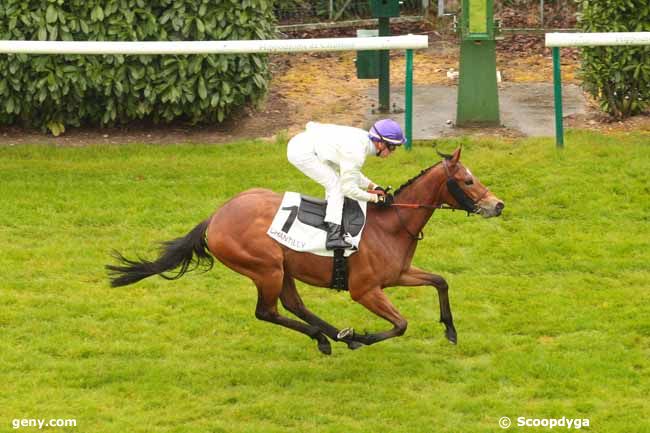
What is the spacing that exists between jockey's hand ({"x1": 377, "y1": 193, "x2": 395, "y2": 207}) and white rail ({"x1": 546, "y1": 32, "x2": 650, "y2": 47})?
420 centimetres

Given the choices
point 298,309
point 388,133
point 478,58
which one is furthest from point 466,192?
point 478,58

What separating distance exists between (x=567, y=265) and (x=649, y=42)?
279 centimetres

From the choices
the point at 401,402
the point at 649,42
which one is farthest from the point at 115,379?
the point at 649,42

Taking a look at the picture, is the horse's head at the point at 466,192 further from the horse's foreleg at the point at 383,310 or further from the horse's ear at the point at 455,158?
the horse's foreleg at the point at 383,310

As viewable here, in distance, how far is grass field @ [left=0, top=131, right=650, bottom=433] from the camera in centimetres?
912

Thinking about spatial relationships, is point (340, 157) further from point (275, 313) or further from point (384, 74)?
point (384, 74)

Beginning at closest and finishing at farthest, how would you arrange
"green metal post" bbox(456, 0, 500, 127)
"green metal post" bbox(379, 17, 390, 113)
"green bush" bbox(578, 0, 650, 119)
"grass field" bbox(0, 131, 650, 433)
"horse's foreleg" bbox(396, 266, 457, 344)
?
"grass field" bbox(0, 131, 650, 433)
"horse's foreleg" bbox(396, 266, 457, 344)
"green bush" bbox(578, 0, 650, 119)
"green metal post" bbox(456, 0, 500, 127)
"green metal post" bbox(379, 17, 390, 113)

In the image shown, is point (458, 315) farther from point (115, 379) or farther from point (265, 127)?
point (265, 127)

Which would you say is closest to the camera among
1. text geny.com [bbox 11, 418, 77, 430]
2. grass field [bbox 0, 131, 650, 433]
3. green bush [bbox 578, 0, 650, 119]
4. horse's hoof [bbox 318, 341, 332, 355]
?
text geny.com [bbox 11, 418, 77, 430]

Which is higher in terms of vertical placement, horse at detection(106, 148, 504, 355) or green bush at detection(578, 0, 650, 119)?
green bush at detection(578, 0, 650, 119)

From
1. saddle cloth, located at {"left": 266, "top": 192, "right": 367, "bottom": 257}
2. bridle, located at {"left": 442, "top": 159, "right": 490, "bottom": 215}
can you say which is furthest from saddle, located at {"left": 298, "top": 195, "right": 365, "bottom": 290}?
bridle, located at {"left": 442, "top": 159, "right": 490, "bottom": 215}

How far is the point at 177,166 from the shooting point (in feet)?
44.8

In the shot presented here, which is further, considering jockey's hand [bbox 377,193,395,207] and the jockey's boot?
jockey's hand [bbox 377,193,395,207]

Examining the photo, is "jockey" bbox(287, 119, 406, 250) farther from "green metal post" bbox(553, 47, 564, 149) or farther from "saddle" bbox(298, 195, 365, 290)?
"green metal post" bbox(553, 47, 564, 149)
